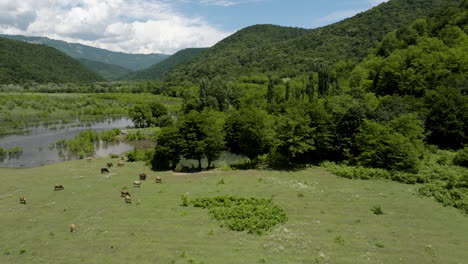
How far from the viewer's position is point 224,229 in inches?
802

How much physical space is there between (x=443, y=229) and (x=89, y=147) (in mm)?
58252

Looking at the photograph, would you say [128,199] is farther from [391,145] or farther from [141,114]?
[141,114]

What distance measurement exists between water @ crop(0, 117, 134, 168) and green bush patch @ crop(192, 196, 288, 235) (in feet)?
125

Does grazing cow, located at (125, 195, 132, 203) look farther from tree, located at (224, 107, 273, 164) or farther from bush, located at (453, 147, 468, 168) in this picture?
bush, located at (453, 147, 468, 168)

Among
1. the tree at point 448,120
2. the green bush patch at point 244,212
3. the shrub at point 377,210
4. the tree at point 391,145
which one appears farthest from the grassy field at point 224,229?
the tree at point 448,120

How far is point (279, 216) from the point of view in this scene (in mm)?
21781

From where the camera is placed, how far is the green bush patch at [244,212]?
67.0 feet

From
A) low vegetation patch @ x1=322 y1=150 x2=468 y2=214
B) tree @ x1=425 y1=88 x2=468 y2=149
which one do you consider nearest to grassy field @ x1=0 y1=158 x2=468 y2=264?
low vegetation patch @ x1=322 y1=150 x2=468 y2=214

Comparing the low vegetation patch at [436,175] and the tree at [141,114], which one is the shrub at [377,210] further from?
the tree at [141,114]

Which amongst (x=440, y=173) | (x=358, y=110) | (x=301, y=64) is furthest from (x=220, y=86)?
(x=301, y=64)

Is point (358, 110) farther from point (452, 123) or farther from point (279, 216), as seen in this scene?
point (279, 216)

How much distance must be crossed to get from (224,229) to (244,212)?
8.67 feet

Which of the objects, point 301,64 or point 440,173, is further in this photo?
point 301,64

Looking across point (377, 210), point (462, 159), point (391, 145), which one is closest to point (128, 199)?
point (377, 210)
